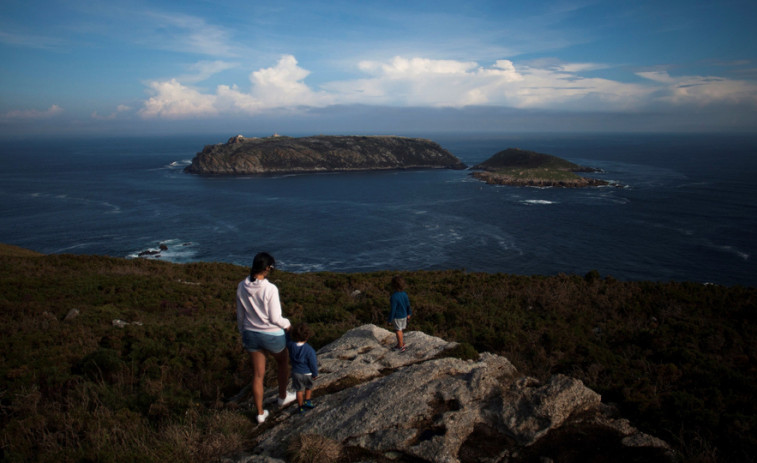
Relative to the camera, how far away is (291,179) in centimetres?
12625

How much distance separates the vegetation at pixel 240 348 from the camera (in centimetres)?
578

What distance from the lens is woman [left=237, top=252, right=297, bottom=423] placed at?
226 inches

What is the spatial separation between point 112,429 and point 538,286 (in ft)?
57.3

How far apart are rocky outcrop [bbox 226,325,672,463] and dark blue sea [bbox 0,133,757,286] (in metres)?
35.1

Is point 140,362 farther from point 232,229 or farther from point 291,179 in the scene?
point 291,179

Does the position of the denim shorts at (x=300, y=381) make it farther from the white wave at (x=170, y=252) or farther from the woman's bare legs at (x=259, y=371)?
the white wave at (x=170, y=252)

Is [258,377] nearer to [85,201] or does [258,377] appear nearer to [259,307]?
[259,307]

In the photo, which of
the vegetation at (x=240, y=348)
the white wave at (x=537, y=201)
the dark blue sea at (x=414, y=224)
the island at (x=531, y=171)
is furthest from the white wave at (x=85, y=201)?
the island at (x=531, y=171)

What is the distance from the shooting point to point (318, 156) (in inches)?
6216

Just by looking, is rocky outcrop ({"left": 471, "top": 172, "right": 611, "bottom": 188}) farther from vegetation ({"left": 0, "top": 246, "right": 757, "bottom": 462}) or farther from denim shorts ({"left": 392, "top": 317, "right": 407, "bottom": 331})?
denim shorts ({"left": 392, "top": 317, "right": 407, "bottom": 331})

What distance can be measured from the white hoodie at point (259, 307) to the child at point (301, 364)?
401 mm

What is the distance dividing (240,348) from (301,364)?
4720 mm

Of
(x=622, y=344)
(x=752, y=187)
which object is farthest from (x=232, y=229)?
(x=752, y=187)

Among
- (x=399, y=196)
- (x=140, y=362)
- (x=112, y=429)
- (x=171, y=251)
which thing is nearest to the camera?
(x=112, y=429)
